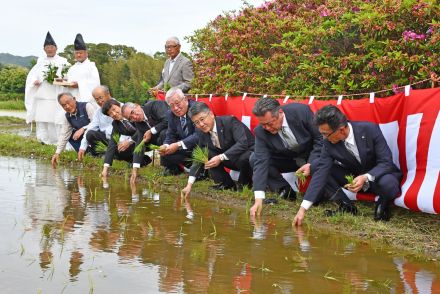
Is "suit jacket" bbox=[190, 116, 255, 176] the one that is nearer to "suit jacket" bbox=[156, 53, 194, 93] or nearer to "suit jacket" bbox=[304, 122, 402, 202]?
"suit jacket" bbox=[304, 122, 402, 202]

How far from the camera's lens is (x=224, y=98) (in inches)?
348

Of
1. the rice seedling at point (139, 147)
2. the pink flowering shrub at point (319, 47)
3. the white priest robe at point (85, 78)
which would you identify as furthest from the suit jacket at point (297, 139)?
the white priest robe at point (85, 78)

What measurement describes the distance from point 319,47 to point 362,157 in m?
2.02

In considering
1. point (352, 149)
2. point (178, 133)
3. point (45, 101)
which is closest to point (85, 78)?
point (45, 101)

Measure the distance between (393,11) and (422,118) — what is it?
1.24 metres

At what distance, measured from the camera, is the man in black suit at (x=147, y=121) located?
339 inches

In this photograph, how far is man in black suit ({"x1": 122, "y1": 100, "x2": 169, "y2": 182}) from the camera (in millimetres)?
8617

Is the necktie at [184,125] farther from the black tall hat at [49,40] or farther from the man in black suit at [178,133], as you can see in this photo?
the black tall hat at [49,40]

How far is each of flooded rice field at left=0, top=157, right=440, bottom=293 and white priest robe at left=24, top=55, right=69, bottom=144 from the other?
20.4 ft

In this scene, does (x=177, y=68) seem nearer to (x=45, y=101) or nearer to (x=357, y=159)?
(x=45, y=101)

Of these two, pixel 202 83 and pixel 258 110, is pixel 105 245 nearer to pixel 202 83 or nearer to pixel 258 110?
pixel 258 110

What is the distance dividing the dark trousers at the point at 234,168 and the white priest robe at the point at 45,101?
236 inches

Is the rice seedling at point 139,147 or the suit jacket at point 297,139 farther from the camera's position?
the rice seedling at point 139,147

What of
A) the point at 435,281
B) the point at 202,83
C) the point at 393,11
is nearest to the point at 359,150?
the point at 393,11
